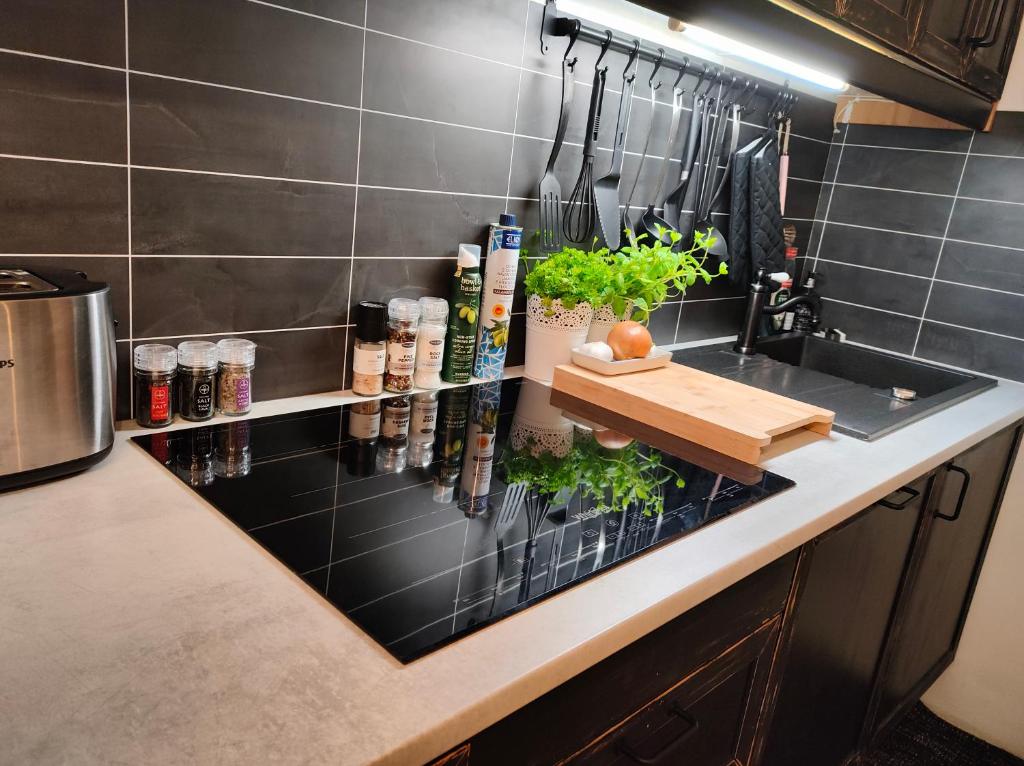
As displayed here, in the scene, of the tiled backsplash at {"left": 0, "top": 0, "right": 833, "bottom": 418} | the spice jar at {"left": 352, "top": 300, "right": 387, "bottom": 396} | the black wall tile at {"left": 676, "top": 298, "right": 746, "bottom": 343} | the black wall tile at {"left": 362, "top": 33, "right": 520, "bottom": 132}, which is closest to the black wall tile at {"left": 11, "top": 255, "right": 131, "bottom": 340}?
the tiled backsplash at {"left": 0, "top": 0, "right": 833, "bottom": 418}

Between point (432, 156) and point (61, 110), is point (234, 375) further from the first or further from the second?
point (432, 156)

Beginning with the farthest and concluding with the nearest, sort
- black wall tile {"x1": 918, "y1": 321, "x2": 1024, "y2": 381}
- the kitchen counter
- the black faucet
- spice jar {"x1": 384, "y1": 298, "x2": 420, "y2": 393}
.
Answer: black wall tile {"x1": 918, "y1": 321, "x2": 1024, "y2": 381} < the black faucet < spice jar {"x1": 384, "y1": 298, "x2": 420, "y2": 393} < the kitchen counter

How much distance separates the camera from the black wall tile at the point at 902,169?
6.89 ft

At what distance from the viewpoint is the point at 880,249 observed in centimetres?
224

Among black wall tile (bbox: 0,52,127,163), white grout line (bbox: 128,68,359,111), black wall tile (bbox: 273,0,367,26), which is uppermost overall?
black wall tile (bbox: 273,0,367,26)

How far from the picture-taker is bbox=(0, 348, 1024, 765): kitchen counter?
21.4 inches

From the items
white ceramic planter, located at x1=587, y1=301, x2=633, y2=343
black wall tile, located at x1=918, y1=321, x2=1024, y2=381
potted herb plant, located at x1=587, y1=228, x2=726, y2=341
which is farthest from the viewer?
black wall tile, located at x1=918, y1=321, x2=1024, y2=381

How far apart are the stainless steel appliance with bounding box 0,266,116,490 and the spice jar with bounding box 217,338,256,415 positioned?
225mm

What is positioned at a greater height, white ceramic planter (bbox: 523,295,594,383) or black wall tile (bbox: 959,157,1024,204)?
black wall tile (bbox: 959,157,1024,204)

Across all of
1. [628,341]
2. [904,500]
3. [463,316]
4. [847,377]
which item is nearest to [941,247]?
[847,377]

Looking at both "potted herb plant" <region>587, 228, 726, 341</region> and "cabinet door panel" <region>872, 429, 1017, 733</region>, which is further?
"cabinet door panel" <region>872, 429, 1017, 733</region>

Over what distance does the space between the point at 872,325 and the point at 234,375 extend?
6.05ft

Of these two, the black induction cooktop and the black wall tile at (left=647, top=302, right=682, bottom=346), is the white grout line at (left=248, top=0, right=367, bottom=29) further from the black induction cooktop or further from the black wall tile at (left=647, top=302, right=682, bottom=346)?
the black wall tile at (left=647, top=302, right=682, bottom=346)

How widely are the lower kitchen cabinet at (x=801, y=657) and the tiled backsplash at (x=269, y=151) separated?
0.73m
